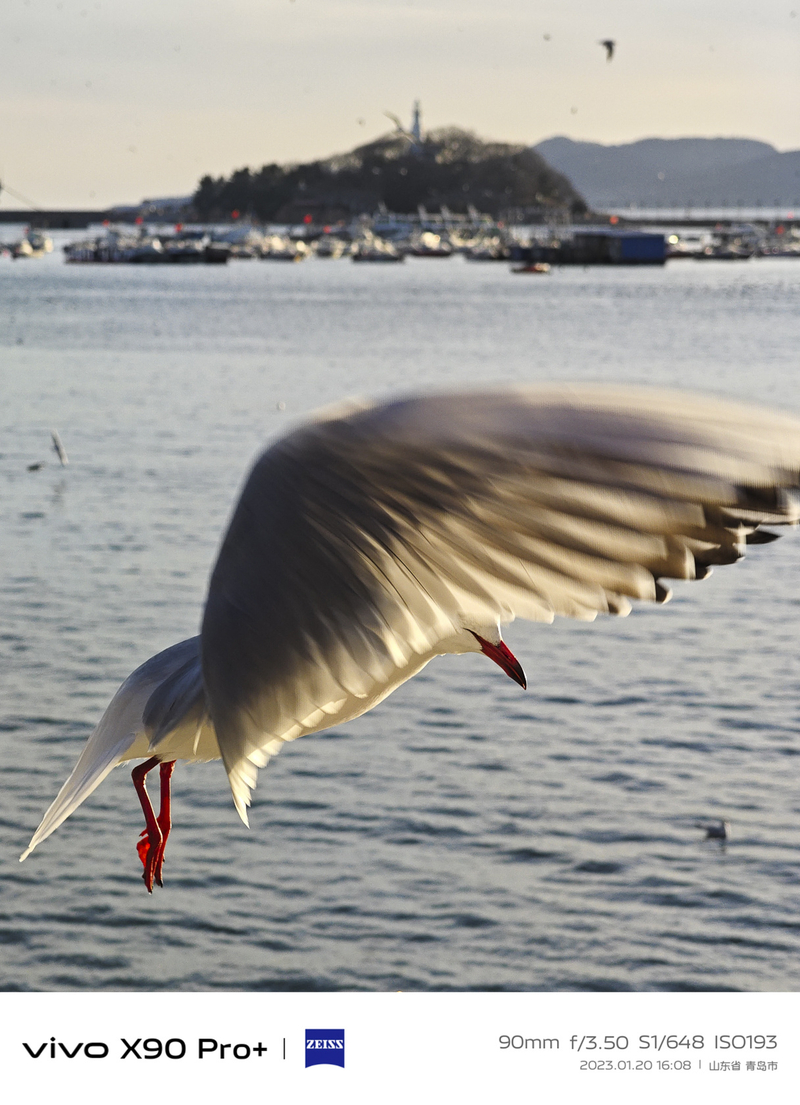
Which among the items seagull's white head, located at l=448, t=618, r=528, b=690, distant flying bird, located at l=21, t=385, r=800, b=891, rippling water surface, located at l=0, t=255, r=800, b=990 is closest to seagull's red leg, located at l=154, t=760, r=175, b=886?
distant flying bird, located at l=21, t=385, r=800, b=891

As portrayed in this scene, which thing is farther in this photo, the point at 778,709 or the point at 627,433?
the point at 778,709

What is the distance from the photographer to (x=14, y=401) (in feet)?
121

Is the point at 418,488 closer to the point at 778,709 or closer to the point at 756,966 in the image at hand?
the point at 756,966

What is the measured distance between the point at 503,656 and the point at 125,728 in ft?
1.96

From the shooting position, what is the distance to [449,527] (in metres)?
1.39

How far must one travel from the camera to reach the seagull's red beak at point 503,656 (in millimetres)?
1733

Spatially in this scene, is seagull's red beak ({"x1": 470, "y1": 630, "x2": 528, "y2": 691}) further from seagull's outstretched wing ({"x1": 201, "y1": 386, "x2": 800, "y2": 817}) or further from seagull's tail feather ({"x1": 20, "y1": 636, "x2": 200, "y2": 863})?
seagull's tail feather ({"x1": 20, "y1": 636, "x2": 200, "y2": 863})

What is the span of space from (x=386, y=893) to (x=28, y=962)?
8.29ft

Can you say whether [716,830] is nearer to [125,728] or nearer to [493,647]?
[125,728]
